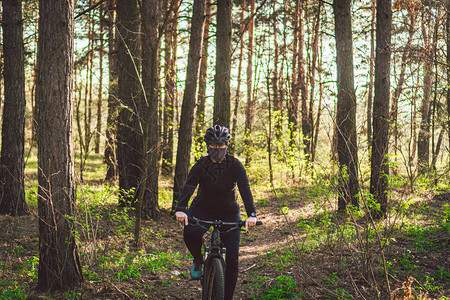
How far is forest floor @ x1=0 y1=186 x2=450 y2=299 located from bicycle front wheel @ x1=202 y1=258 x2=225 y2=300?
1053mm

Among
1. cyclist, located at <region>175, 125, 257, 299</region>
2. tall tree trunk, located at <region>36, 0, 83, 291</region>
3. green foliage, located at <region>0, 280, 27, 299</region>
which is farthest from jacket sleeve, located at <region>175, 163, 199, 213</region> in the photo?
green foliage, located at <region>0, 280, 27, 299</region>

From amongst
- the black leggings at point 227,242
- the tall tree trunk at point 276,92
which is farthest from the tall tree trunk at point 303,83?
the black leggings at point 227,242

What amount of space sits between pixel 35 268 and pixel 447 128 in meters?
11.0

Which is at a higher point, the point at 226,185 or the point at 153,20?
the point at 153,20

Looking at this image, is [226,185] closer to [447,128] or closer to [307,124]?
[447,128]

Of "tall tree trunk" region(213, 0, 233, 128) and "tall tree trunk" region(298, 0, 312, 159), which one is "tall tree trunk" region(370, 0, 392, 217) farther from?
"tall tree trunk" region(298, 0, 312, 159)

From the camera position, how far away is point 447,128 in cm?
1093

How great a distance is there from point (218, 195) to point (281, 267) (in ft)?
9.19

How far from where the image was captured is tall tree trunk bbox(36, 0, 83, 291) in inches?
186

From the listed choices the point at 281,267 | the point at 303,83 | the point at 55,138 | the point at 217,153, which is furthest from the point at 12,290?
the point at 303,83

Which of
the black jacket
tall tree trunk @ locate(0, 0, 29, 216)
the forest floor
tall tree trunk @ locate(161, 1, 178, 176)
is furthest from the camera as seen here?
tall tree trunk @ locate(161, 1, 178, 176)

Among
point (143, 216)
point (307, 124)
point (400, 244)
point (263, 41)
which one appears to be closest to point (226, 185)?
point (400, 244)

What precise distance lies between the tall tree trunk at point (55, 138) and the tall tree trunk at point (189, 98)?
20.5 ft

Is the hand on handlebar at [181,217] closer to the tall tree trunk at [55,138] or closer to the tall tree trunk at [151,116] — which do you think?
the tall tree trunk at [55,138]
